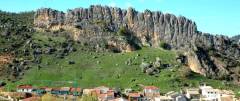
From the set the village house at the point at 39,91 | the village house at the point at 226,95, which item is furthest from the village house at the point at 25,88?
the village house at the point at 226,95

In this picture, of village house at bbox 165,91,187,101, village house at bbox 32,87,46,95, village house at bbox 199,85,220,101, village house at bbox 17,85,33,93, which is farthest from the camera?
village house at bbox 32,87,46,95

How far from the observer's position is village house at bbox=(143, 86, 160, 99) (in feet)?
554

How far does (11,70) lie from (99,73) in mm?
25349

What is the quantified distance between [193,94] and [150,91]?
1133cm

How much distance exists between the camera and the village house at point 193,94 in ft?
558

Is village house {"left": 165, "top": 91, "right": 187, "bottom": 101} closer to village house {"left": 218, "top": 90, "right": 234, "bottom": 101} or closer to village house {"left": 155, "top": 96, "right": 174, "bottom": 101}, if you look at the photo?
village house {"left": 155, "top": 96, "right": 174, "bottom": 101}

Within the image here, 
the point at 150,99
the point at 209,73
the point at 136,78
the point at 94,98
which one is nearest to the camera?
the point at 94,98

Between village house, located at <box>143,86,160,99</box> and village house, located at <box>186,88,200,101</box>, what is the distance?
778cm

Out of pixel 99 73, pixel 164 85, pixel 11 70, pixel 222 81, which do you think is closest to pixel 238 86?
pixel 222 81

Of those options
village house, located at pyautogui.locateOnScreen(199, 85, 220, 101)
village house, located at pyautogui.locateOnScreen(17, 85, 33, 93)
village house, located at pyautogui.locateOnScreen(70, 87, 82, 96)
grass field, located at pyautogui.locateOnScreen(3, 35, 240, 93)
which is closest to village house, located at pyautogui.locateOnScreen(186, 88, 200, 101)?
village house, located at pyautogui.locateOnScreen(199, 85, 220, 101)

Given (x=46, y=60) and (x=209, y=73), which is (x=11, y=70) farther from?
(x=209, y=73)

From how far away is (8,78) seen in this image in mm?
185250

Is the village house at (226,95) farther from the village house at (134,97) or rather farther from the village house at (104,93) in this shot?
the village house at (104,93)

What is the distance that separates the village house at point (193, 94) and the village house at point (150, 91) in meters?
7.78
